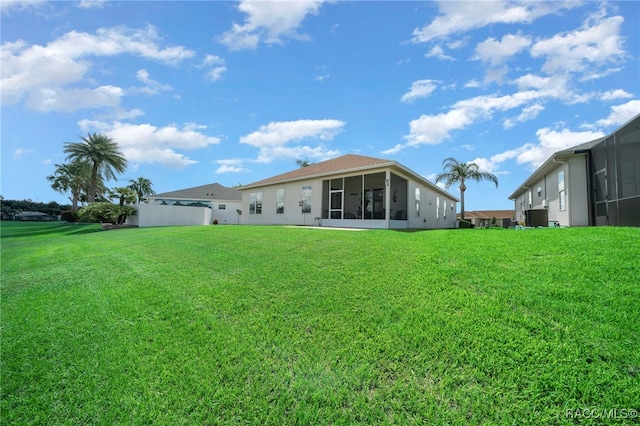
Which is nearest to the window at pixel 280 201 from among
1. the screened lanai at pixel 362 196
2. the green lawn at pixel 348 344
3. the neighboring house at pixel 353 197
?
the neighboring house at pixel 353 197

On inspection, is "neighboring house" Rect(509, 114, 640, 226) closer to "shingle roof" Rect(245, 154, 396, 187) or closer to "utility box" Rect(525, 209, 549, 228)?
"utility box" Rect(525, 209, 549, 228)

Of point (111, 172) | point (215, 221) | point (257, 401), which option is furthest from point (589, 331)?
point (111, 172)

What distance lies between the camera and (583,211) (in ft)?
41.4

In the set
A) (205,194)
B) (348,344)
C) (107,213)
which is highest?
(205,194)

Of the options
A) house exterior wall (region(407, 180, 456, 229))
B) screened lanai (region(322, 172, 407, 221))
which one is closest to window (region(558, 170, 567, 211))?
house exterior wall (region(407, 180, 456, 229))

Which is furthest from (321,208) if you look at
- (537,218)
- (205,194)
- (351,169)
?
(205,194)

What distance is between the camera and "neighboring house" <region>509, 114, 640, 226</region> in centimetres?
929

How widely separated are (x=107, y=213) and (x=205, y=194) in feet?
35.5

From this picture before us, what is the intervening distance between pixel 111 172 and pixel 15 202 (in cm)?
2551

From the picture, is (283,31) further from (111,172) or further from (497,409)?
(111,172)

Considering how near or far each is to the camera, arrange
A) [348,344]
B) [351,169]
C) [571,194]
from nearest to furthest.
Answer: [348,344], [571,194], [351,169]

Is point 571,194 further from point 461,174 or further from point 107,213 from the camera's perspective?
point 107,213

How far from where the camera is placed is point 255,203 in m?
20.8

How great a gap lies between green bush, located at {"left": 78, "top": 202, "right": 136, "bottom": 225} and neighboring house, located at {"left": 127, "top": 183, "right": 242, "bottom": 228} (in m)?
0.57
